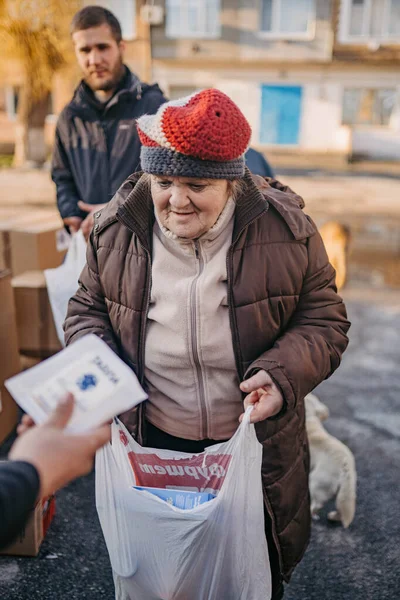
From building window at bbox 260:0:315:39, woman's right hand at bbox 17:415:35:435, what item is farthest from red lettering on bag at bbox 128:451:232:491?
building window at bbox 260:0:315:39

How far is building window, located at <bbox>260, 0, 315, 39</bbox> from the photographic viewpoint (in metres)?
18.3

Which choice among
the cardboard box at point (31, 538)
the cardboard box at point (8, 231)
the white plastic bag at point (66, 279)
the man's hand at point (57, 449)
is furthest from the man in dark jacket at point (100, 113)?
the man's hand at point (57, 449)

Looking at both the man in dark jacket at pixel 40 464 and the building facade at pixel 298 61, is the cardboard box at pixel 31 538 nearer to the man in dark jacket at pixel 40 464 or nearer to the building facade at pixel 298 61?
the man in dark jacket at pixel 40 464

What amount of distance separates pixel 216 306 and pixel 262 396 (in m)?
0.28

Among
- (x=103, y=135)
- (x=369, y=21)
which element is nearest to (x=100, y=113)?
(x=103, y=135)

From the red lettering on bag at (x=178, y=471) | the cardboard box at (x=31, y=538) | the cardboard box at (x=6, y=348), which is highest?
the red lettering on bag at (x=178, y=471)

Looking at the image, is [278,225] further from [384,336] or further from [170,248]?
[384,336]

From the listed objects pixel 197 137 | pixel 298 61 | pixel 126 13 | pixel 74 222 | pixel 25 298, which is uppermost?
pixel 126 13

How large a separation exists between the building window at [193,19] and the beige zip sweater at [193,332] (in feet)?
61.6

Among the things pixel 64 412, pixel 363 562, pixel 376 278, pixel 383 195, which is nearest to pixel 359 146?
pixel 383 195

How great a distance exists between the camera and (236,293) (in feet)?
5.24

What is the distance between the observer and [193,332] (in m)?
1.61

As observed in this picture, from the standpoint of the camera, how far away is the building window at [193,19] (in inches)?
722

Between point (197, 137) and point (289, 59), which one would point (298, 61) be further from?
point (197, 137)
